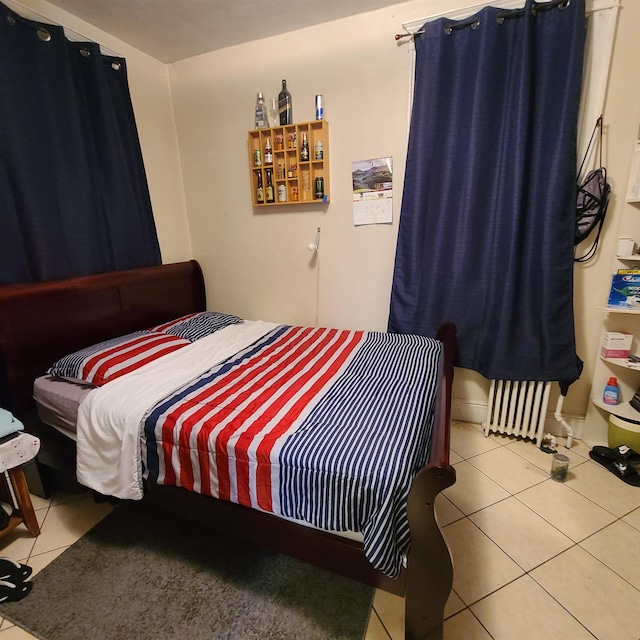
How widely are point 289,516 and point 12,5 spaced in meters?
2.82

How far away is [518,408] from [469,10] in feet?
7.90

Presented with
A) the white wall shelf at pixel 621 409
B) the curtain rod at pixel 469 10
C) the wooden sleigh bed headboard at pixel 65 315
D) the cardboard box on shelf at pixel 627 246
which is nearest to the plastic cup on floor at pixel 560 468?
the white wall shelf at pixel 621 409

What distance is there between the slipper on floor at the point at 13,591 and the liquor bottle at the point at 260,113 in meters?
2.84

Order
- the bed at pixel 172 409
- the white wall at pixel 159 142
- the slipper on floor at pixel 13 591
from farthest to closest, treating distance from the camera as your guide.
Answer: the white wall at pixel 159 142 → the slipper on floor at pixel 13 591 → the bed at pixel 172 409

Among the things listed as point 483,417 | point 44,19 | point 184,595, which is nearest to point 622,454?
point 483,417

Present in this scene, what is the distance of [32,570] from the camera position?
152cm

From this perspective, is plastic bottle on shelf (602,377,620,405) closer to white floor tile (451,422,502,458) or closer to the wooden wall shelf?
white floor tile (451,422,502,458)

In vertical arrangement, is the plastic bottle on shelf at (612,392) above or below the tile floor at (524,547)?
above

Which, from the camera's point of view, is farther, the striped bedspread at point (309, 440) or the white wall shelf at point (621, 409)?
the white wall shelf at point (621, 409)

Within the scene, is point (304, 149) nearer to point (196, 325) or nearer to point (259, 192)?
point (259, 192)

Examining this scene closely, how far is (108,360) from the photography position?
1.78 meters

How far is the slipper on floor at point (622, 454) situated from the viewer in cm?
199

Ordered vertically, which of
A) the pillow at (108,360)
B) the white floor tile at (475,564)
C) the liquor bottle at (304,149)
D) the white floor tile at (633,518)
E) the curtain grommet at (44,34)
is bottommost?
the white floor tile at (633,518)

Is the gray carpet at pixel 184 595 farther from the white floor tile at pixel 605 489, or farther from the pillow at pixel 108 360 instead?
the white floor tile at pixel 605 489
